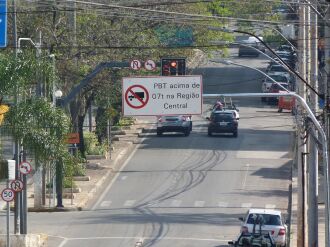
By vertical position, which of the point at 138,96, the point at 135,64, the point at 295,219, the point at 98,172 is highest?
the point at 135,64

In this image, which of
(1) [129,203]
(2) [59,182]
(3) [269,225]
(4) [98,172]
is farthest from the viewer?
(4) [98,172]

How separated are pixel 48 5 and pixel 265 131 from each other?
27170mm

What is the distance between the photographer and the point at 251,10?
257 feet

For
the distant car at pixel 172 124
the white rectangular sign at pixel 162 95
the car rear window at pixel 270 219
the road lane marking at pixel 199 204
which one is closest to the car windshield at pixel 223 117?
the distant car at pixel 172 124

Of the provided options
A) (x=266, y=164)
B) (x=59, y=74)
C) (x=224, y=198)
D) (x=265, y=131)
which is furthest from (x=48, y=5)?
(x=265, y=131)

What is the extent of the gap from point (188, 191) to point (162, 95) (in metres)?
22.3

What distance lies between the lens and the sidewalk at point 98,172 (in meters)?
44.9

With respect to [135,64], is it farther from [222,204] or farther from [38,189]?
[222,204]

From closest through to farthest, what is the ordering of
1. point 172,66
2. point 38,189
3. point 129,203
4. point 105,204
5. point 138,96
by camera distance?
point 138,96
point 172,66
point 38,189
point 105,204
point 129,203

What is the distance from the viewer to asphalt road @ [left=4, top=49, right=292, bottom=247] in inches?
1476

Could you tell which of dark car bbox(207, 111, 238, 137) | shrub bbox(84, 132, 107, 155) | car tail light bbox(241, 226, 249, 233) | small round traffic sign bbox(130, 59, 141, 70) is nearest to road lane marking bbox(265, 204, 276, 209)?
car tail light bbox(241, 226, 249, 233)

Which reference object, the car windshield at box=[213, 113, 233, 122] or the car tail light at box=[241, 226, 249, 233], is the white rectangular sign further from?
the car windshield at box=[213, 113, 233, 122]

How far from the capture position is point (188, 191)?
47938mm

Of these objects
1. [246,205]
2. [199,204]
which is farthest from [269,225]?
[199,204]
